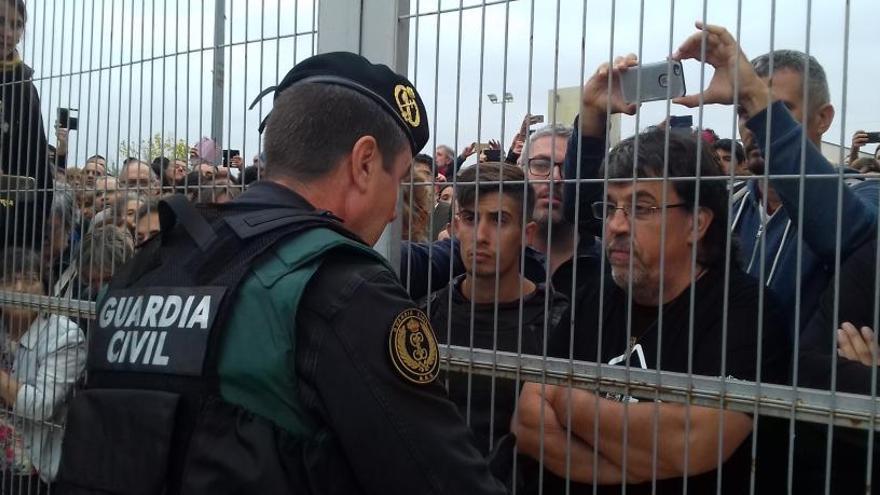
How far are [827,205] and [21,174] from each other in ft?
10.2

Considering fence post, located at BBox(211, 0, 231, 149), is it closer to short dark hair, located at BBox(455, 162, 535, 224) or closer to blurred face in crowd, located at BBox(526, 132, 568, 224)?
short dark hair, located at BBox(455, 162, 535, 224)

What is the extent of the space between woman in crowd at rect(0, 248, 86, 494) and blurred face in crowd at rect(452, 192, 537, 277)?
5.72ft

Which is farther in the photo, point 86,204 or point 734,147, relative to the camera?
point 86,204

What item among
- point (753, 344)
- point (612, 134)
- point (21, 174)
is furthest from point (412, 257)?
point (21, 174)

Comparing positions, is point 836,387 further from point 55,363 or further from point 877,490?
point 55,363

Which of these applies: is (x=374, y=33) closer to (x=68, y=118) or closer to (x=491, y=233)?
(x=491, y=233)

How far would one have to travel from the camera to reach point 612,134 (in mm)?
2188

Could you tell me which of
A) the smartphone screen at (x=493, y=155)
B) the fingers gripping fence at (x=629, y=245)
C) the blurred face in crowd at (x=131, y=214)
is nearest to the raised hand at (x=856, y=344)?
the fingers gripping fence at (x=629, y=245)

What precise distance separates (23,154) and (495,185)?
235 centimetres

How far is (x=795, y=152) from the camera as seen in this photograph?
184 centimetres

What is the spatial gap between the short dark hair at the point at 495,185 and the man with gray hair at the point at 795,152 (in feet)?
1.49

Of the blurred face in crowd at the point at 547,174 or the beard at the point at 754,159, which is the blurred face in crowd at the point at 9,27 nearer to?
the blurred face in crowd at the point at 547,174

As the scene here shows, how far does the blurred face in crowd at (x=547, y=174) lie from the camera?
2184 millimetres

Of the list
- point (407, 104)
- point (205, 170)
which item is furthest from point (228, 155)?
point (407, 104)
